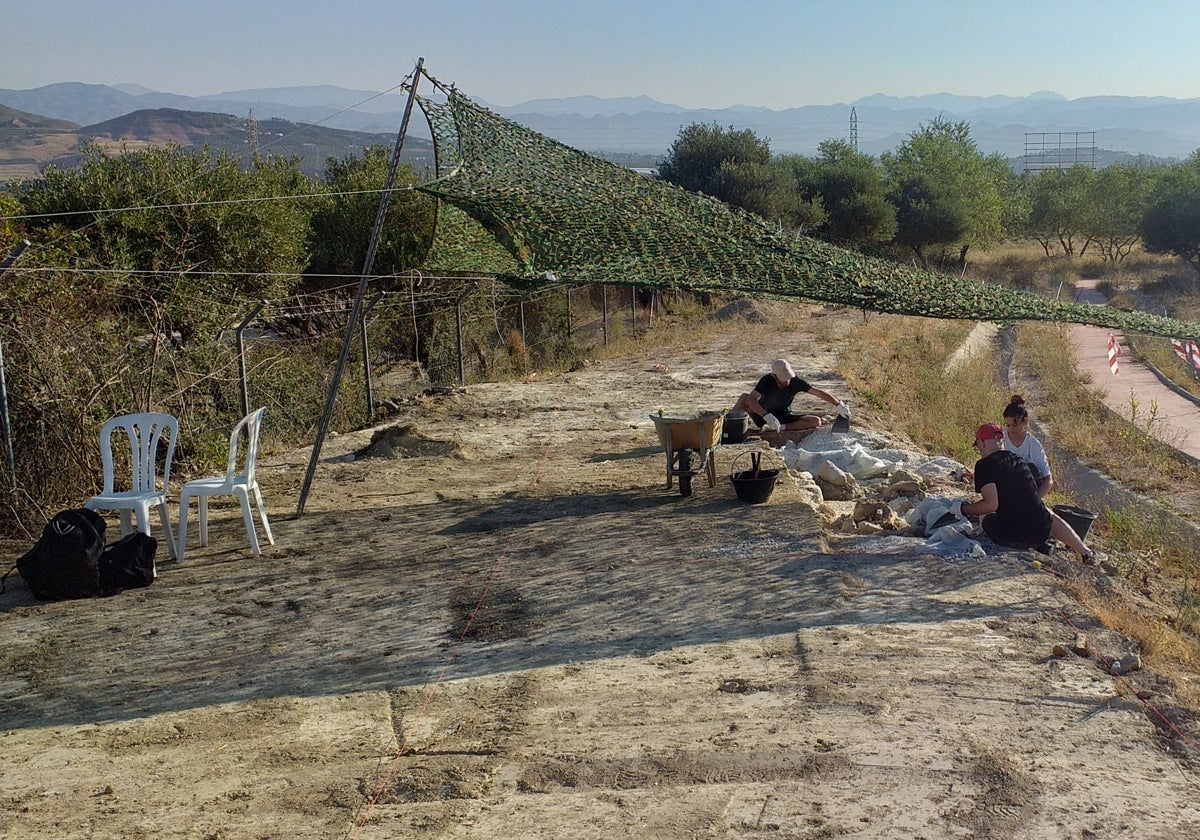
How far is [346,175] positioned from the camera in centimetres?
2312

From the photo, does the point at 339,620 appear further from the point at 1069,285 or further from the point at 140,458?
the point at 1069,285

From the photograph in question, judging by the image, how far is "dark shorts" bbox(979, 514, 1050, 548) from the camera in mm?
7578

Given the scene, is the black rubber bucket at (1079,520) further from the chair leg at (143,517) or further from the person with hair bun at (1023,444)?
the chair leg at (143,517)

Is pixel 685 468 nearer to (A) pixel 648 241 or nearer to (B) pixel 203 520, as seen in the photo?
(A) pixel 648 241

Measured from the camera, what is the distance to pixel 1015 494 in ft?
24.8

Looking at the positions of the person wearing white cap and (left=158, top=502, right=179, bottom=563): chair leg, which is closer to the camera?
(left=158, top=502, right=179, bottom=563): chair leg

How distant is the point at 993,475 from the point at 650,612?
9.04 ft

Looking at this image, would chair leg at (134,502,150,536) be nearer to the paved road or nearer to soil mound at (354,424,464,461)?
soil mound at (354,424,464,461)

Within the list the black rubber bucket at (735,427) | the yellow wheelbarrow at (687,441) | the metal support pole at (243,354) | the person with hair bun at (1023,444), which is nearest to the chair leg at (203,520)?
the metal support pole at (243,354)

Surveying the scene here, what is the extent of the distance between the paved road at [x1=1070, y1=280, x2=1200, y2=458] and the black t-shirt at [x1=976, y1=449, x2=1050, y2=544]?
341 inches

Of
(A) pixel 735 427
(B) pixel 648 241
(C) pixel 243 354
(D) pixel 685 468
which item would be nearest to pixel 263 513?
(C) pixel 243 354

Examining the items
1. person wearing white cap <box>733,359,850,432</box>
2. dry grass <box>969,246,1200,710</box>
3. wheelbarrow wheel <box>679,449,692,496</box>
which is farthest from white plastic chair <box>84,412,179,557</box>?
dry grass <box>969,246,1200,710</box>

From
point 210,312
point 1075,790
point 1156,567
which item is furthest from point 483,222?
point 1075,790

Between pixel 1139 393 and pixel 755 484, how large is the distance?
18.0 m
